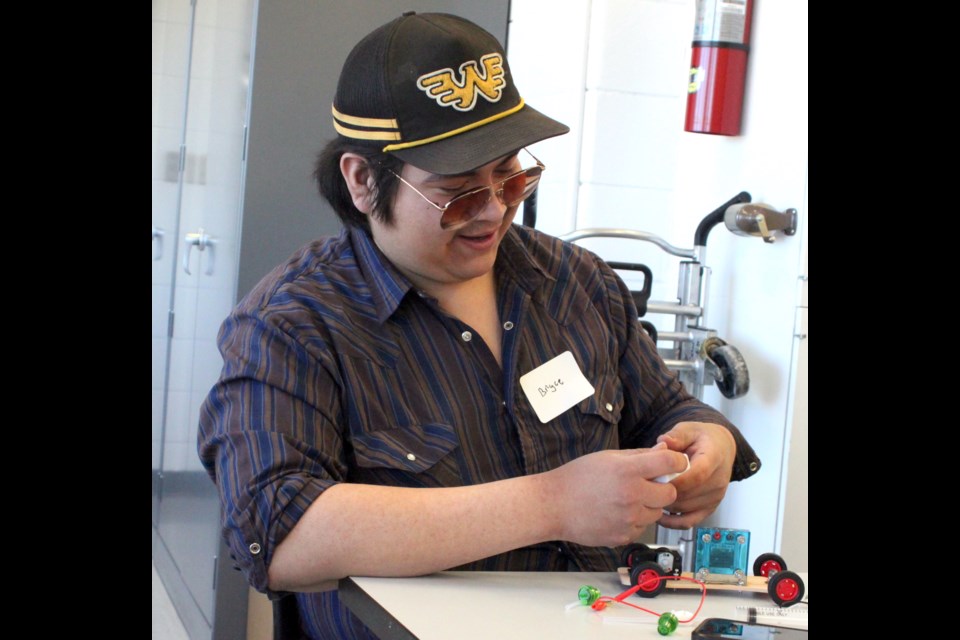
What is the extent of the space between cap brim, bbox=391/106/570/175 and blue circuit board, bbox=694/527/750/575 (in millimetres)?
602

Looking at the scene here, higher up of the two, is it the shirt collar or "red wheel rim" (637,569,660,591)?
the shirt collar

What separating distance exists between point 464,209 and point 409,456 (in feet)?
1.23

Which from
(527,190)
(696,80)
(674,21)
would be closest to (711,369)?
(696,80)

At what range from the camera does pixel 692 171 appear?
304 centimetres

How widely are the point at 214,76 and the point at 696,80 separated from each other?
4.92ft

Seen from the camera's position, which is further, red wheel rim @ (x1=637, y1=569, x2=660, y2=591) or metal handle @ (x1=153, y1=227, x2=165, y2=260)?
metal handle @ (x1=153, y1=227, x2=165, y2=260)

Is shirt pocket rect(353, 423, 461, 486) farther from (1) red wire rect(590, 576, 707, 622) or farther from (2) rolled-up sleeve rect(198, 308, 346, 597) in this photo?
(1) red wire rect(590, 576, 707, 622)

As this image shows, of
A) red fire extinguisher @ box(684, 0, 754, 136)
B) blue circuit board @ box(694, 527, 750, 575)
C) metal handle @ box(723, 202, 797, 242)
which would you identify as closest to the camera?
blue circuit board @ box(694, 527, 750, 575)

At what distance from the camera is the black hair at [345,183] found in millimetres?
1631

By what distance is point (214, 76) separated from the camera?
3318 mm

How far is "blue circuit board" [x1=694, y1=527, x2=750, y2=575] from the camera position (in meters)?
1.42

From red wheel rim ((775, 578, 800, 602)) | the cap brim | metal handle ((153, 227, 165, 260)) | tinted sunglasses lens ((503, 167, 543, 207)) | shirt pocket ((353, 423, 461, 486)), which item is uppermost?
the cap brim

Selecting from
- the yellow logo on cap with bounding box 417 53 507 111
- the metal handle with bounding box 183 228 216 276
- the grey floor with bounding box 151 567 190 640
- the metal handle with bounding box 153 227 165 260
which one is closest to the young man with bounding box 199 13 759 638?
the yellow logo on cap with bounding box 417 53 507 111
